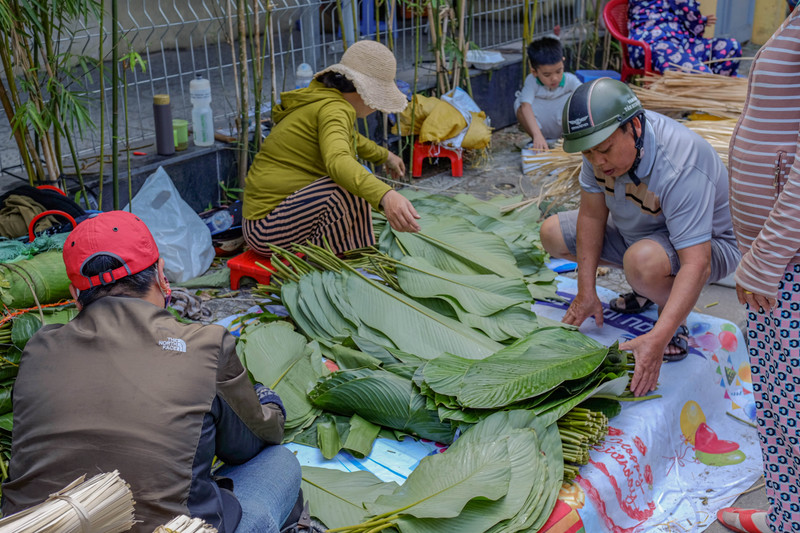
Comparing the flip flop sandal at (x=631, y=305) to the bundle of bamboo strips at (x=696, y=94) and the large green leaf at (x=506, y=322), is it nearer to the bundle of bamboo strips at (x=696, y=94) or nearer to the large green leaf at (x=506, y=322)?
the large green leaf at (x=506, y=322)

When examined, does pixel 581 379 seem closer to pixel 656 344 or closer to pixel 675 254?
pixel 656 344

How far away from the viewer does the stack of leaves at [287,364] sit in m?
2.52

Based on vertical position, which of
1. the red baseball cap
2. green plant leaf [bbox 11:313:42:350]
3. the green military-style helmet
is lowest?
green plant leaf [bbox 11:313:42:350]

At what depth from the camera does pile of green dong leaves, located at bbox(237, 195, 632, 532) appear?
2.08 meters

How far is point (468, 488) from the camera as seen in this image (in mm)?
2027

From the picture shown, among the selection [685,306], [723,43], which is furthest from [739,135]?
[723,43]

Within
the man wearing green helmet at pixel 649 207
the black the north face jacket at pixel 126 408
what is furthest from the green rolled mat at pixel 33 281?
the man wearing green helmet at pixel 649 207

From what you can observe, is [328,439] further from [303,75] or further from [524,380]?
[303,75]

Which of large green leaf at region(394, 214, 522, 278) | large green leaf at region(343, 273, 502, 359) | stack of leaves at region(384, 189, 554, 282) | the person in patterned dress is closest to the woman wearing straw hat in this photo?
large green leaf at region(394, 214, 522, 278)

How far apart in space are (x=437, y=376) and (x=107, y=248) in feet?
3.61

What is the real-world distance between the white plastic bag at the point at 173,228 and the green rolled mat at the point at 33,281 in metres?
0.88

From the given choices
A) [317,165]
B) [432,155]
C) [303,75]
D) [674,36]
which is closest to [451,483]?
[317,165]

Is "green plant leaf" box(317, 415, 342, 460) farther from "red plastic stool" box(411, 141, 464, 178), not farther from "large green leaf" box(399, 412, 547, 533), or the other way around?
"red plastic stool" box(411, 141, 464, 178)

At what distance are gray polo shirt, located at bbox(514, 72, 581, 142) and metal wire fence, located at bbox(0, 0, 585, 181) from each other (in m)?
0.66
